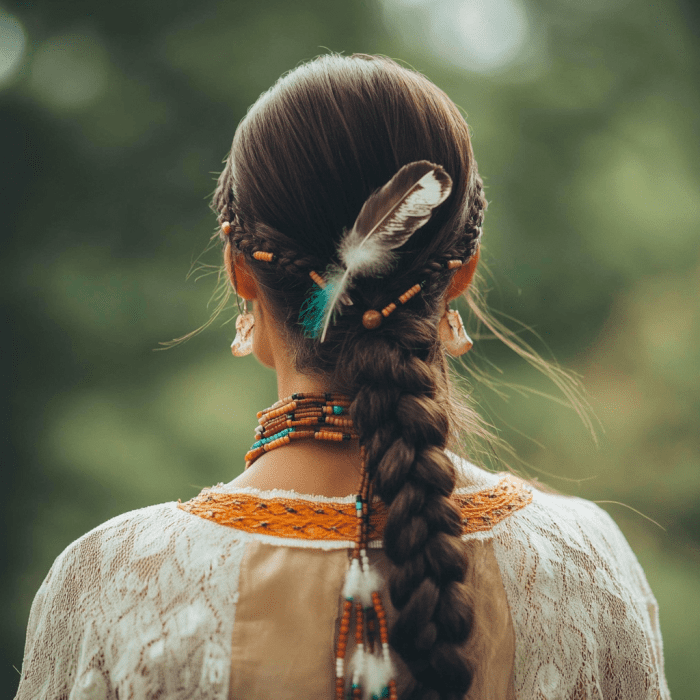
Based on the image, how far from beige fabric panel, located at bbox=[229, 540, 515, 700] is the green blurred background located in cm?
201

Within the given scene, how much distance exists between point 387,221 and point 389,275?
0.24 ft

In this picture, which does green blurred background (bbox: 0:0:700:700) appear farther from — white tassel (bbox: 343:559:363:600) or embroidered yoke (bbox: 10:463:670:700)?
white tassel (bbox: 343:559:363:600)

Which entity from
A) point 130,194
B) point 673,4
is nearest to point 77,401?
point 130,194

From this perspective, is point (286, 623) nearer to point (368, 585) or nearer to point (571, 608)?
point (368, 585)

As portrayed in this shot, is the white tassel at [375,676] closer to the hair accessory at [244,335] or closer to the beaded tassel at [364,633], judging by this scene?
the beaded tassel at [364,633]

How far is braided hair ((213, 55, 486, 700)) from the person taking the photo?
0.75 metres

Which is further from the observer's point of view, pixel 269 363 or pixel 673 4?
pixel 673 4

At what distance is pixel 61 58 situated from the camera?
289cm

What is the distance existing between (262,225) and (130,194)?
92.0 inches

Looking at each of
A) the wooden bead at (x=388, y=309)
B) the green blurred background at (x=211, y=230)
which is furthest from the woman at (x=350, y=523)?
the green blurred background at (x=211, y=230)

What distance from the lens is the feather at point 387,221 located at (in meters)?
0.79

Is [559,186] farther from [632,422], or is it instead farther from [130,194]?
[130,194]

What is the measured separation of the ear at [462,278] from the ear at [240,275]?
285mm

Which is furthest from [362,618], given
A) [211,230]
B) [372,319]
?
[211,230]
